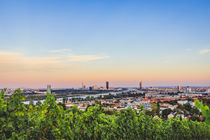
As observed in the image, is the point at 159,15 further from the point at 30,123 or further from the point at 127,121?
the point at 30,123

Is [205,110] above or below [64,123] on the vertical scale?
above

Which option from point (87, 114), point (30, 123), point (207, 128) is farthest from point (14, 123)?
point (207, 128)

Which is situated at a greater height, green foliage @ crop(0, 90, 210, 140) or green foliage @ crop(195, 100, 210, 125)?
green foliage @ crop(195, 100, 210, 125)

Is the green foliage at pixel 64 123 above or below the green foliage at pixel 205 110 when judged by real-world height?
below

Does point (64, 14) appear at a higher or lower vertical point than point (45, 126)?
higher

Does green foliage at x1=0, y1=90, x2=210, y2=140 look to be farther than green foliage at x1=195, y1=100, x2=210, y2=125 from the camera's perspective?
Yes

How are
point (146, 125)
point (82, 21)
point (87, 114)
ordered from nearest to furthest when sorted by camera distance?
1. point (87, 114)
2. point (146, 125)
3. point (82, 21)

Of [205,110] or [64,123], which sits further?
[64,123]

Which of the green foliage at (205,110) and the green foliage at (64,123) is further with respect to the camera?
the green foliage at (64,123)
